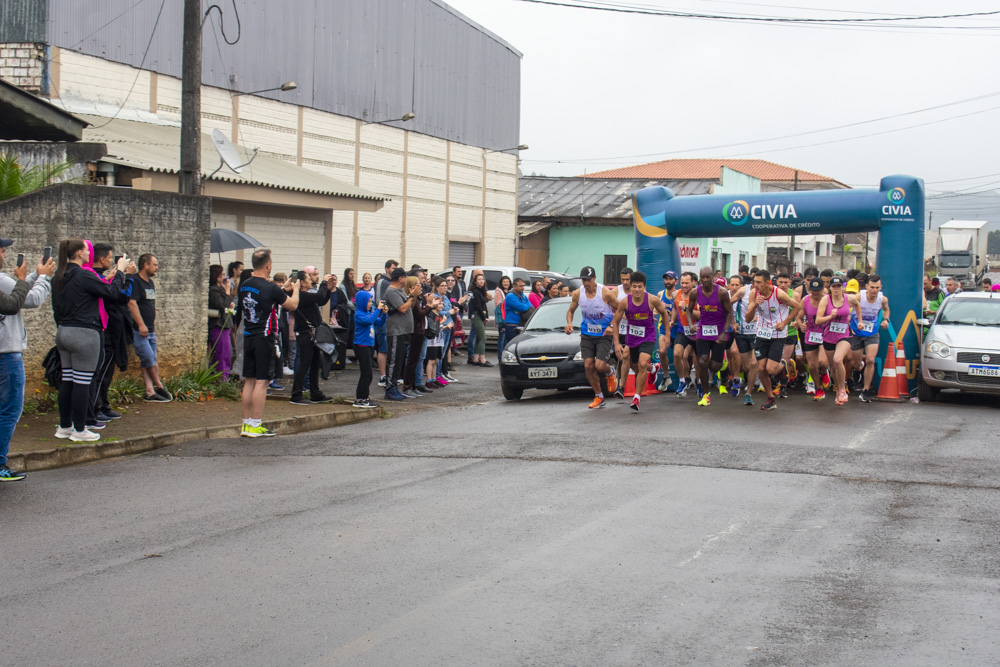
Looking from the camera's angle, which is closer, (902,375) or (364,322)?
(364,322)

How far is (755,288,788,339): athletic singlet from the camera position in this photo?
13477 millimetres

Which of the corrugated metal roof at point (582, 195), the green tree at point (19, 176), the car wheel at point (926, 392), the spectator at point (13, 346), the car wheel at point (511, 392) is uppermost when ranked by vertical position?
the corrugated metal roof at point (582, 195)

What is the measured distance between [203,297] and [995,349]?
1063cm

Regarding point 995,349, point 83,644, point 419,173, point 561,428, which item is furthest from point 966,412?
point 419,173

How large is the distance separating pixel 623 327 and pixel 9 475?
319 inches

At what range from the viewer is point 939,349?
46.4 ft

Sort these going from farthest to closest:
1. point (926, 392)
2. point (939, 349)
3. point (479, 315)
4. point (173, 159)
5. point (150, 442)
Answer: point (479, 315)
point (173, 159)
point (926, 392)
point (939, 349)
point (150, 442)

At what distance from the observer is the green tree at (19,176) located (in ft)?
38.5

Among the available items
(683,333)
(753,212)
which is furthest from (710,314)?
(753,212)

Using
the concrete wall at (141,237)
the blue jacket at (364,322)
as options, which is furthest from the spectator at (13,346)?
the blue jacket at (364,322)

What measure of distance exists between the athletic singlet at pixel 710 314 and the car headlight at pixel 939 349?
2.96 m

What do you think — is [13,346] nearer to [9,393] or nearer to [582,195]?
[9,393]

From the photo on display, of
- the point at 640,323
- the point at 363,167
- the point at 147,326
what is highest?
the point at 363,167

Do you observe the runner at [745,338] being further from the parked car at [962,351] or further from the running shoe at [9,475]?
the running shoe at [9,475]
